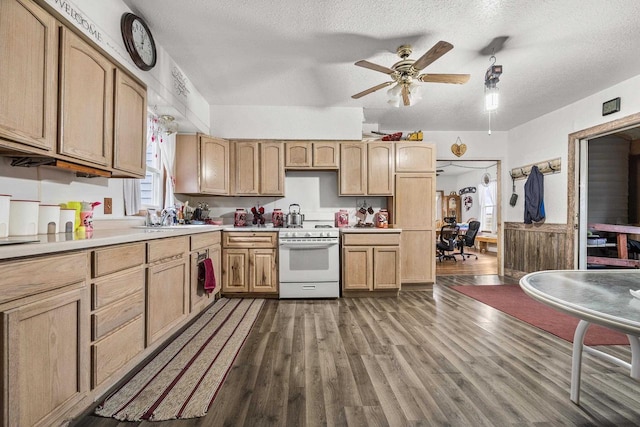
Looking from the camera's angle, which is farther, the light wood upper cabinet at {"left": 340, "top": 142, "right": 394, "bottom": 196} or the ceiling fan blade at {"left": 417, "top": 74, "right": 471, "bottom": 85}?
the light wood upper cabinet at {"left": 340, "top": 142, "right": 394, "bottom": 196}

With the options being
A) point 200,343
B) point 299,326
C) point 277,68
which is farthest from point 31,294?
point 277,68

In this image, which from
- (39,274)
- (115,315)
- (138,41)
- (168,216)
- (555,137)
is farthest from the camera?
(555,137)

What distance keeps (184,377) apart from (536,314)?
134 inches

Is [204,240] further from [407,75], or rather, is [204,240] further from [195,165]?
[407,75]

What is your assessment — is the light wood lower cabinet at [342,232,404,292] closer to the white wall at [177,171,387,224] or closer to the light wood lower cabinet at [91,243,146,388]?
the white wall at [177,171,387,224]

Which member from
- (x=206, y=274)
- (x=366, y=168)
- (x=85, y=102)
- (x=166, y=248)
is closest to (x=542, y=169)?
(x=366, y=168)

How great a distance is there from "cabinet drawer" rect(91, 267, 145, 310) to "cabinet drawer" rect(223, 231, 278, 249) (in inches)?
68.7

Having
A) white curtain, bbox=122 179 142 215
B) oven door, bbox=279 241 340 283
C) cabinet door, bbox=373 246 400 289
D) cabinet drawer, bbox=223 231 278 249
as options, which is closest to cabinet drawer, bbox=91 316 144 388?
white curtain, bbox=122 179 142 215

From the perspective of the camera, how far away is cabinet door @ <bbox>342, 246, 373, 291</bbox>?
12.4ft

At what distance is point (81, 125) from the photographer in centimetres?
176

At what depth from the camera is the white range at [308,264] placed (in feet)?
12.0

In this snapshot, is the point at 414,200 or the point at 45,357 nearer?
the point at 45,357

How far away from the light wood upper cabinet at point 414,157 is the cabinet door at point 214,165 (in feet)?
8.05

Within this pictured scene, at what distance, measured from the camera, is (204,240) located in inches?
121
